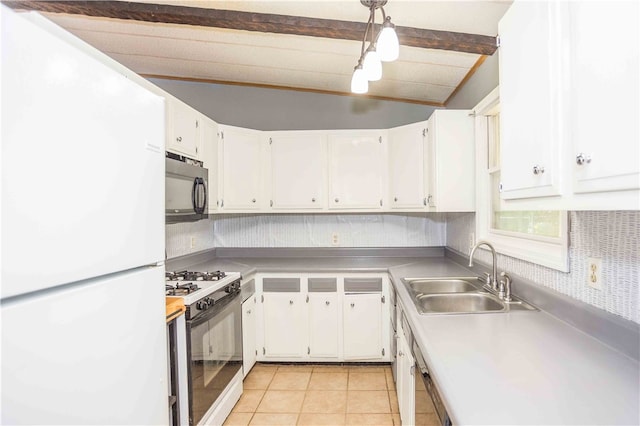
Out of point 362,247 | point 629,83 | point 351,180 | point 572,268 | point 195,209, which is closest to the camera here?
point 629,83

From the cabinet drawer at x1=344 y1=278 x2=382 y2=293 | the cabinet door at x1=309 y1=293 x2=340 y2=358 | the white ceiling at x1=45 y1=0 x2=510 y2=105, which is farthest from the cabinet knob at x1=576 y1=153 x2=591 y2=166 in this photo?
the cabinet door at x1=309 y1=293 x2=340 y2=358

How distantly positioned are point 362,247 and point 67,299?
9.16ft

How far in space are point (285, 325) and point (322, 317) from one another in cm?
33

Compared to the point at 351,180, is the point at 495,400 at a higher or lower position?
lower

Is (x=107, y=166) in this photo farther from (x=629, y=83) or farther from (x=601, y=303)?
(x=601, y=303)

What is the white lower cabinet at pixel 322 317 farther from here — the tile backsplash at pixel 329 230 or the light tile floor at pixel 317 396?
the tile backsplash at pixel 329 230

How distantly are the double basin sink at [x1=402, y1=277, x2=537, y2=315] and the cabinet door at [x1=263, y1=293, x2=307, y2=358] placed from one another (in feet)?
3.32

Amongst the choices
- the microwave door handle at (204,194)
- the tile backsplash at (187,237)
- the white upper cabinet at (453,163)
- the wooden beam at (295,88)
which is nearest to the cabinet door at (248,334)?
the tile backsplash at (187,237)

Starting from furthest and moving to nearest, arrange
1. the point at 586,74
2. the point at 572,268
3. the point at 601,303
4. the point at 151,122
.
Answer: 1. the point at 572,268
2. the point at 601,303
3. the point at 151,122
4. the point at 586,74

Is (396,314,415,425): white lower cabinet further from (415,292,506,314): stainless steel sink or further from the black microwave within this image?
the black microwave

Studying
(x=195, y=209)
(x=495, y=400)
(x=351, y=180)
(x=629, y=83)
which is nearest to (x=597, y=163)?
(x=629, y=83)

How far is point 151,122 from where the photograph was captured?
1.07 metres

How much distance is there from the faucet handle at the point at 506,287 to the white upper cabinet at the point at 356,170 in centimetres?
137

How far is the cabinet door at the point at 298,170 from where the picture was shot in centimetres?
308
